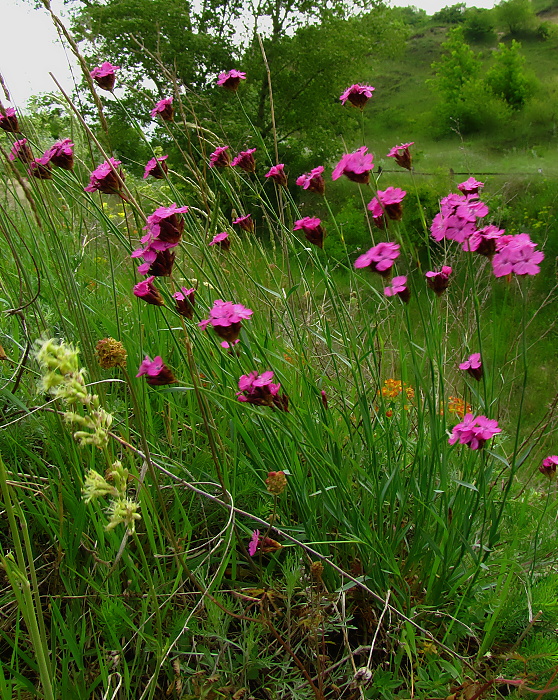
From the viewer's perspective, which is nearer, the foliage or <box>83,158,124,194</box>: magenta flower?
<box>83,158,124,194</box>: magenta flower

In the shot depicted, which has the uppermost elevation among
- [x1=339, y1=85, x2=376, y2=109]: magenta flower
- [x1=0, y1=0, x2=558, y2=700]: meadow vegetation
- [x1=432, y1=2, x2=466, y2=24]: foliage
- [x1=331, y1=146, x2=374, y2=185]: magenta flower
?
[x1=432, y1=2, x2=466, y2=24]: foliage

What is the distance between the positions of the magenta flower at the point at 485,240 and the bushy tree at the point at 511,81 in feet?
55.5

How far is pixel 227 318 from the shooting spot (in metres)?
0.90

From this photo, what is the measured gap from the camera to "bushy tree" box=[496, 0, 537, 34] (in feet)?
81.9

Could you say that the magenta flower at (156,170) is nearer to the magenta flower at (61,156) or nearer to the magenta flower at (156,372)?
the magenta flower at (61,156)

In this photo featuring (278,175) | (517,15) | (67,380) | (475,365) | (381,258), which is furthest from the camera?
(517,15)

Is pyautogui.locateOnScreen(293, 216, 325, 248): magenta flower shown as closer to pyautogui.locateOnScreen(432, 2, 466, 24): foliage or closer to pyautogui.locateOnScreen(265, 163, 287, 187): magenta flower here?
pyautogui.locateOnScreen(265, 163, 287, 187): magenta flower

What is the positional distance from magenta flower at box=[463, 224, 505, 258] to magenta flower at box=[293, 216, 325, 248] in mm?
363

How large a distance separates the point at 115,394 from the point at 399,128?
72.9 feet

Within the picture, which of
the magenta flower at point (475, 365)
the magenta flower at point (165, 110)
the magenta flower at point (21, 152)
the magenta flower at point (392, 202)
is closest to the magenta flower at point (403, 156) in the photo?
the magenta flower at point (392, 202)

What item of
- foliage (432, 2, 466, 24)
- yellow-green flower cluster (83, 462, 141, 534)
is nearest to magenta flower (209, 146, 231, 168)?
yellow-green flower cluster (83, 462, 141, 534)

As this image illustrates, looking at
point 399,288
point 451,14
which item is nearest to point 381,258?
point 399,288

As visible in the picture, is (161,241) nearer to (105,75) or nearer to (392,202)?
(392,202)

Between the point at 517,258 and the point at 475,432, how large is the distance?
0.35 meters
